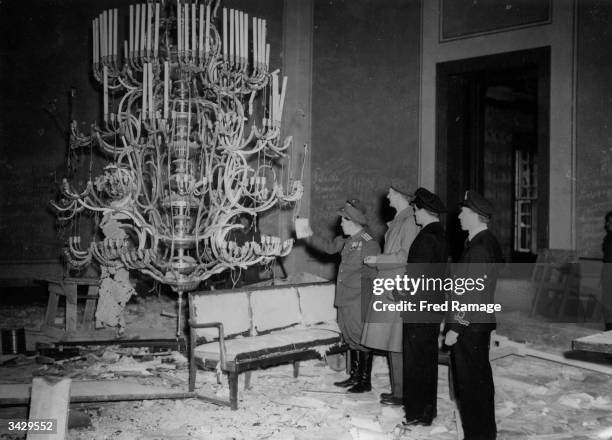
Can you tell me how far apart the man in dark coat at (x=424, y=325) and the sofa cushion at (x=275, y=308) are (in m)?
1.53

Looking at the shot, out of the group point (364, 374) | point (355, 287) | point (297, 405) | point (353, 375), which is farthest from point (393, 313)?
point (297, 405)

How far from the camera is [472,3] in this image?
24.4 feet

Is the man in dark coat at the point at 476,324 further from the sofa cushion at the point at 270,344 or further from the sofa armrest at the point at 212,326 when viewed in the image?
the sofa armrest at the point at 212,326

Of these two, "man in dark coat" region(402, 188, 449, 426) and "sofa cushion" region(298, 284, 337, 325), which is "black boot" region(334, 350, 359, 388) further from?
"man in dark coat" region(402, 188, 449, 426)

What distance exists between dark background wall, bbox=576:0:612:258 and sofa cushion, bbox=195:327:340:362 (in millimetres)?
3676

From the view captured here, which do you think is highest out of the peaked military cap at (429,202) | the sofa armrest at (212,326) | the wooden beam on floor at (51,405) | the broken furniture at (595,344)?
the peaked military cap at (429,202)

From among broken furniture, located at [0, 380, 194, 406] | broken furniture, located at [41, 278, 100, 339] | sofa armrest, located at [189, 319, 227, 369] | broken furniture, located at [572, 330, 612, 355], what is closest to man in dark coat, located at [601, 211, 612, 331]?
broken furniture, located at [572, 330, 612, 355]

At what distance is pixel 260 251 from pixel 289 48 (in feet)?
16.3

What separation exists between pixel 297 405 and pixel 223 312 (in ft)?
3.25

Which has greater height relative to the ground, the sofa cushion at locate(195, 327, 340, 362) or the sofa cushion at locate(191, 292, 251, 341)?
the sofa cushion at locate(191, 292, 251, 341)

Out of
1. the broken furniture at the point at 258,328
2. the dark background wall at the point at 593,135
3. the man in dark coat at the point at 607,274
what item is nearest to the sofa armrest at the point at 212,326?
the broken furniture at the point at 258,328

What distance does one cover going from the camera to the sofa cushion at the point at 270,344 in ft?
14.1

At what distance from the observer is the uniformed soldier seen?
467 centimetres

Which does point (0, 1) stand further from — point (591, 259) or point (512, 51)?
point (591, 259)
